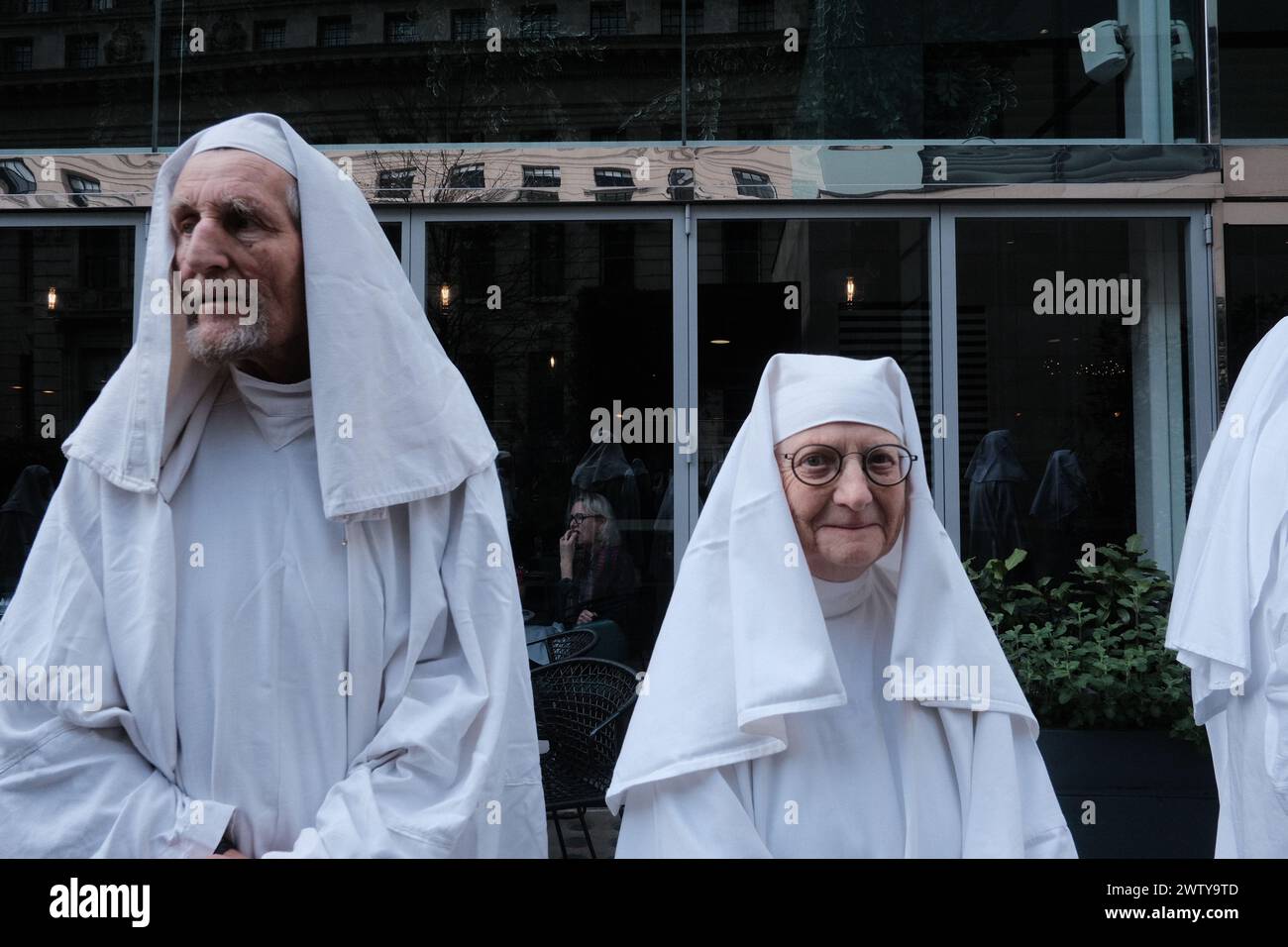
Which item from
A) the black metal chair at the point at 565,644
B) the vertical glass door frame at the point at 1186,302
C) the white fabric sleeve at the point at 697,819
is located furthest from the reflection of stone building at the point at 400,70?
the white fabric sleeve at the point at 697,819

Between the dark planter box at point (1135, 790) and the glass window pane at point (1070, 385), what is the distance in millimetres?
2388

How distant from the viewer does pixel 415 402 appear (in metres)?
2.09

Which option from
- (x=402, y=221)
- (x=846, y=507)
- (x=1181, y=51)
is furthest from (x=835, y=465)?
(x=1181, y=51)

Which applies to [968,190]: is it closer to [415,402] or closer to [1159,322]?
[1159,322]

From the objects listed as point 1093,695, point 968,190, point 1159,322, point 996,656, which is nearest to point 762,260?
point 968,190

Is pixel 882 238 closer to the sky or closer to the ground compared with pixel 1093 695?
closer to the sky

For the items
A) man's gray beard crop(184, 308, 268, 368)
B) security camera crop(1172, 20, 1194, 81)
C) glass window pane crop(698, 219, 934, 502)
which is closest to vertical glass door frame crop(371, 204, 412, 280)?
A: glass window pane crop(698, 219, 934, 502)

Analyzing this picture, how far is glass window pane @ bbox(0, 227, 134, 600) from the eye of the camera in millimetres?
7383

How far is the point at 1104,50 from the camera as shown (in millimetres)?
7488

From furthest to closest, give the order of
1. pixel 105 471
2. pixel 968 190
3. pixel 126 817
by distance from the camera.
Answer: pixel 968 190 → pixel 105 471 → pixel 126 817

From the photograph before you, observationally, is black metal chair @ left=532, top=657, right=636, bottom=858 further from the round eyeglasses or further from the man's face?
the man's face

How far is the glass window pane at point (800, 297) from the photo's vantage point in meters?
7.21
